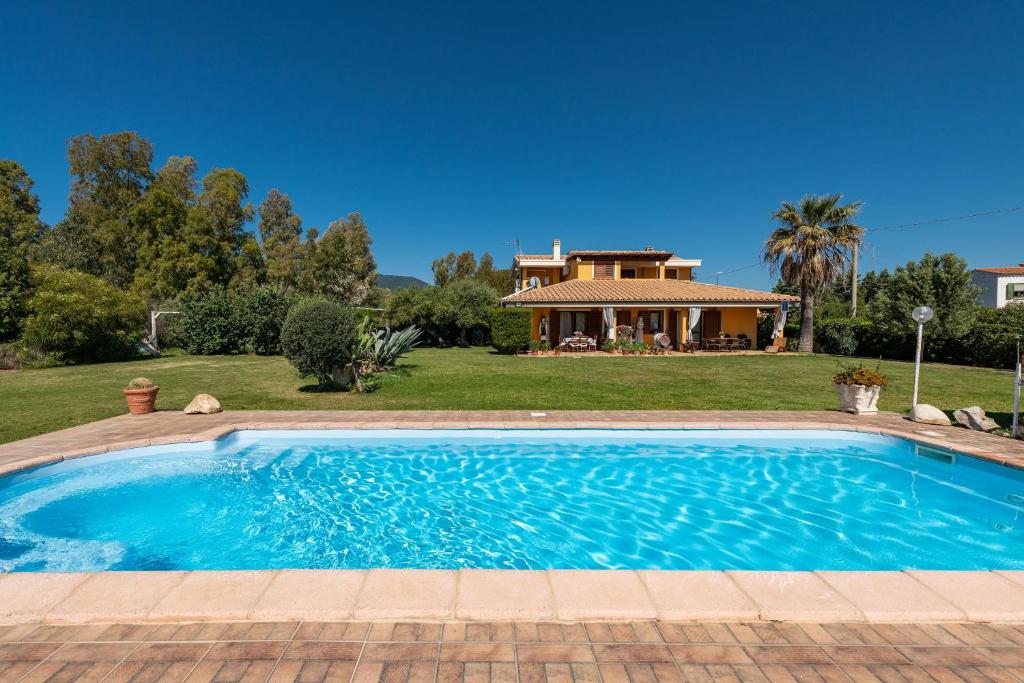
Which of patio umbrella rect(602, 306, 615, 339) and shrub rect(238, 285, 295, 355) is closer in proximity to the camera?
shrub rect(238, 285, 295, 355)

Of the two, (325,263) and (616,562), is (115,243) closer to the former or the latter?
(325,263)

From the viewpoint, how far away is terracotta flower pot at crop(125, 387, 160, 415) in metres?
9.03

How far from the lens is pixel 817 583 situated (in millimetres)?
3252

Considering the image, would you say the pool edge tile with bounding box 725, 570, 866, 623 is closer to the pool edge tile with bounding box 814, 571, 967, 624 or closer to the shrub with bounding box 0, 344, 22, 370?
the pool edge tile with bounding box 814, 571, 967, 624

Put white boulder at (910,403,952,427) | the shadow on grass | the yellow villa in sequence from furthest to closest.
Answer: the yellow villa → the shadow on grass → white boulder at (910,403,952,427)

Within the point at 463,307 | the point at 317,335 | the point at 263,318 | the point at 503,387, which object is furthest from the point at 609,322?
the point at 263,318

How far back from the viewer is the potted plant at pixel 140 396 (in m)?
9.03

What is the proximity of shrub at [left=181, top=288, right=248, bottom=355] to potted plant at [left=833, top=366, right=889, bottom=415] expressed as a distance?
81.9ft

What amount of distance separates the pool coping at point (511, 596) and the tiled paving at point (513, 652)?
0.07 m

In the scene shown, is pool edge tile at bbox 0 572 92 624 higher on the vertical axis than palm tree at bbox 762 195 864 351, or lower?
lower

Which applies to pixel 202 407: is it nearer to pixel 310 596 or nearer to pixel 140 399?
pixel 140 399

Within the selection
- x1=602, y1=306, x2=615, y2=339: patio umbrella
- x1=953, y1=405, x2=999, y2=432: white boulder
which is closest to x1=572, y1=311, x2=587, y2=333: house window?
x1=602, y1=306, x2=615, y2=339: patio umbrella

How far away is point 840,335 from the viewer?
23.8 metres

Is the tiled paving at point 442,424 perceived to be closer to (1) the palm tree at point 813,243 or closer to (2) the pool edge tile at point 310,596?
A: (2) the pool edge tile at point 310,596
